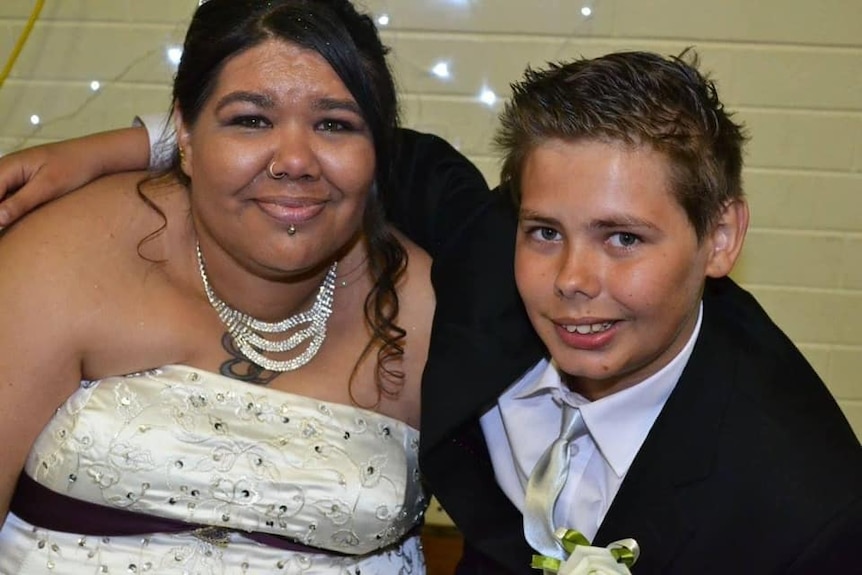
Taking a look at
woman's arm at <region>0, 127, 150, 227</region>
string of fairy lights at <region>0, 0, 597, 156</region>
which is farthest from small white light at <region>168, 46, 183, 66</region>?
woman's arm at <region>0, 127, 150, 227</region>

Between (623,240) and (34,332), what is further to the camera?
(34,332)

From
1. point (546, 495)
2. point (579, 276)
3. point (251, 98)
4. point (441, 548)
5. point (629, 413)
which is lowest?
point (441, 548)

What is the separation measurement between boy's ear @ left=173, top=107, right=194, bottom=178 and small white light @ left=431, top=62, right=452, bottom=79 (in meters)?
1.00

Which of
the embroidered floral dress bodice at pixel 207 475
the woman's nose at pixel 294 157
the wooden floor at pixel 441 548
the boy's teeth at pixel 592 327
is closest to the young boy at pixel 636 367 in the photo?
the boy's teeth at pixel 592 327

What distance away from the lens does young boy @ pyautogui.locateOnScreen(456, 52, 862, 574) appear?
139 cm

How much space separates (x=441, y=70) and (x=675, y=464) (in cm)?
140

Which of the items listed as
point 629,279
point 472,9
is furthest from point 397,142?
point 472,9

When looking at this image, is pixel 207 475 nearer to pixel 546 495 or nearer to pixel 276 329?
pixel 276 329

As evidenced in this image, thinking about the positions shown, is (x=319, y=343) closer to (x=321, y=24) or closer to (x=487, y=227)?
(x=487, y=227)

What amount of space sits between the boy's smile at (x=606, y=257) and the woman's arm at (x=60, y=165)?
2.27 feet

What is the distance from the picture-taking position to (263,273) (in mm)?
1744

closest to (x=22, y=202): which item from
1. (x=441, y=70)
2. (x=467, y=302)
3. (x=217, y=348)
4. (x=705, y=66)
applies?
(x=217, y=348)

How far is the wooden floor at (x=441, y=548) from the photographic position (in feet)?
8.61

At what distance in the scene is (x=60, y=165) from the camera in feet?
5.71
